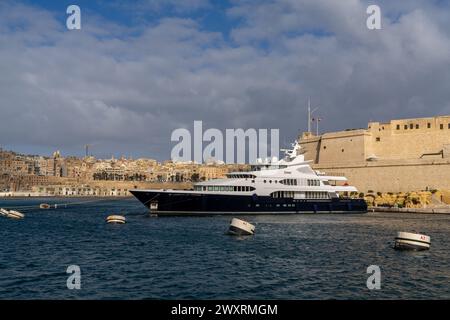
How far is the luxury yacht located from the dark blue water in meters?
8.90

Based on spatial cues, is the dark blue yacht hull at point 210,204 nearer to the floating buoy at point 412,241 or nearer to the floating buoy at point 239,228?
the floating buoy at point 239,228

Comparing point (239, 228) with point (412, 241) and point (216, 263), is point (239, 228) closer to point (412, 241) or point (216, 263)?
point (216, 263)

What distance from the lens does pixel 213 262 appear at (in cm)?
2175

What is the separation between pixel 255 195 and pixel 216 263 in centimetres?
2427

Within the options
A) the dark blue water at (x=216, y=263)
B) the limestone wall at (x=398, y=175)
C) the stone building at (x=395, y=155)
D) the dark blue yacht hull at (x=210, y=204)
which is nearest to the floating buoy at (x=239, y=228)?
the dark blue water at (x=216, y=263)

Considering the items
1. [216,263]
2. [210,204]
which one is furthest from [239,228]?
[210,204]

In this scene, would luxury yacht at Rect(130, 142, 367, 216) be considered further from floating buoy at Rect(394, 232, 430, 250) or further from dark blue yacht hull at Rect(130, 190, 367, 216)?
floating buoy at Rect(394, 232, 430, 250)

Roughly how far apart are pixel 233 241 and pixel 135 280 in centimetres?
1129

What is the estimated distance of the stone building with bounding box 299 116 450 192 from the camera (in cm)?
6269

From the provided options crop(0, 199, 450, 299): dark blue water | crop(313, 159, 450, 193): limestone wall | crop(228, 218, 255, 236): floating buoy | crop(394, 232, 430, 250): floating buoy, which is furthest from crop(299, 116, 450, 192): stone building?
crop(228, 218, 255, 236): floating buoy

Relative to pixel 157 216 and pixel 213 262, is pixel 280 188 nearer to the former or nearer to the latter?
pixel 157 216

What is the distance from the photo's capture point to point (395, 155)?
6838cm

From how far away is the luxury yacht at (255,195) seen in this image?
4484 cm
